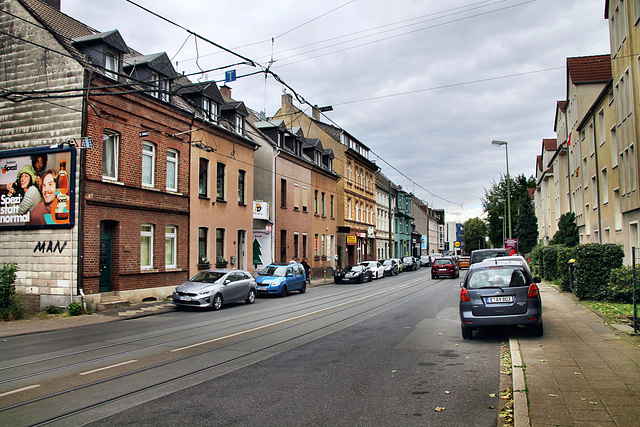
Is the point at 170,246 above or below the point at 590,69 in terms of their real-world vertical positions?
below

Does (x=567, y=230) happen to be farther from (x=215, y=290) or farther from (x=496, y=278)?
(x=496, y=278)

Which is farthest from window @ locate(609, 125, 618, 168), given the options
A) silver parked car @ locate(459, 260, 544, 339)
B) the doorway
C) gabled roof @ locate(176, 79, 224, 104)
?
the doorway

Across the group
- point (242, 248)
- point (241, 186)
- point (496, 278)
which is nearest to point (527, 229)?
point (242, 248)

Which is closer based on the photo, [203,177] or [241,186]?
[203,177]

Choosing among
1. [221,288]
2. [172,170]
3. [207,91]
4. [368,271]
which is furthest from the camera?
[368,271]

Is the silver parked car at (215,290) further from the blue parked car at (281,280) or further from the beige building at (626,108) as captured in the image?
the beige building at (626,108)

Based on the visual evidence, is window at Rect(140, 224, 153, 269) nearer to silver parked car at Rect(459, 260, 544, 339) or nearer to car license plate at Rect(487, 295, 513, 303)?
silver parked car at Rect(459, 260, 544, 339)

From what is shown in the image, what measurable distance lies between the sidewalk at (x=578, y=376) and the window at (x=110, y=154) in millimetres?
15112

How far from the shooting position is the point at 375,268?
40.3 metres

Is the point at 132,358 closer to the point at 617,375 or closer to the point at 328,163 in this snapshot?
the point at 617,375

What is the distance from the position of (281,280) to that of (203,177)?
638cm

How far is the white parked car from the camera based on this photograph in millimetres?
39747

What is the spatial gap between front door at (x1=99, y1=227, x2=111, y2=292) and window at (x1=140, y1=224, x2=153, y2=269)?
5.49 ft

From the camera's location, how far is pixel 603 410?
17.9 ft
